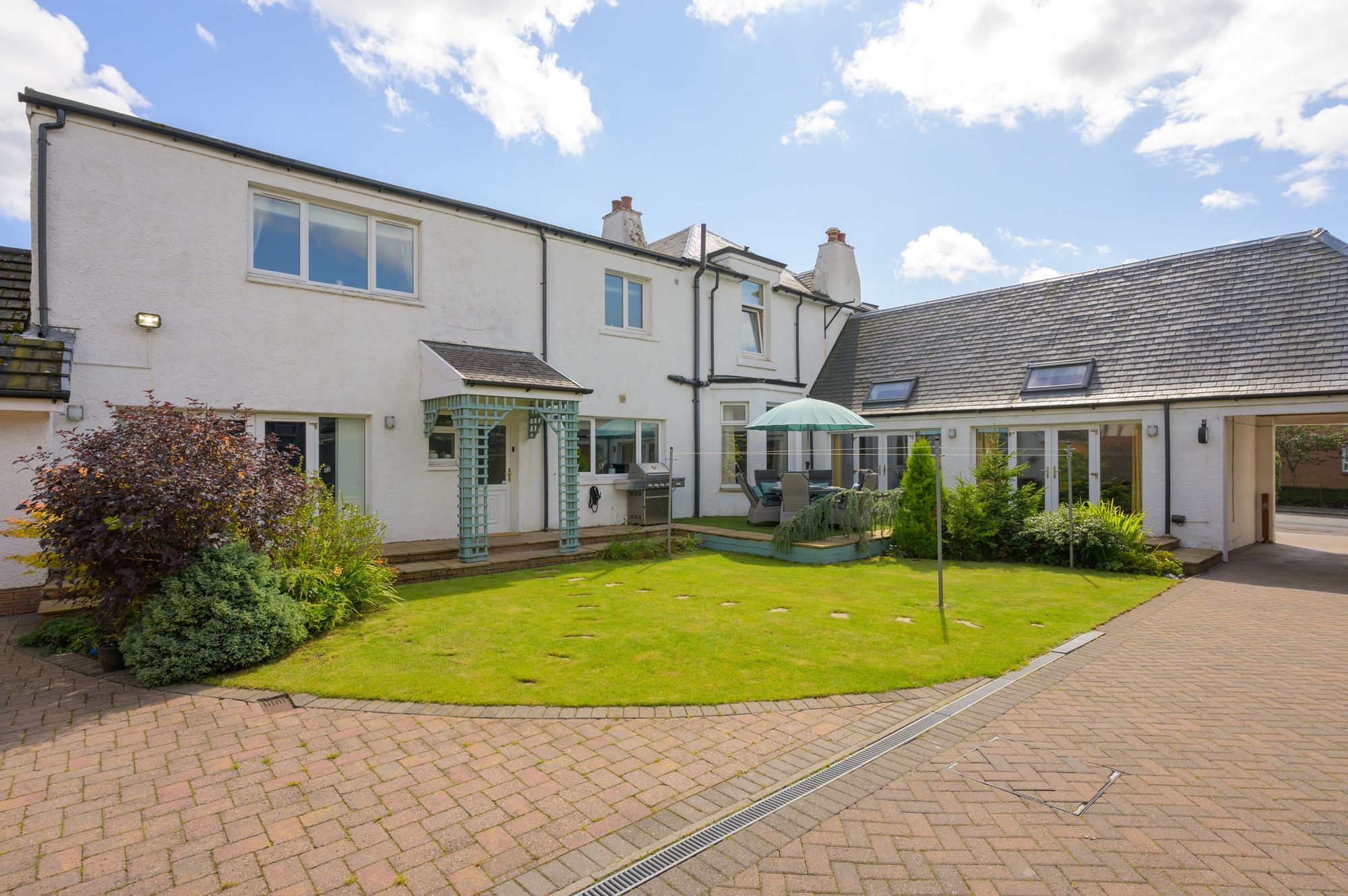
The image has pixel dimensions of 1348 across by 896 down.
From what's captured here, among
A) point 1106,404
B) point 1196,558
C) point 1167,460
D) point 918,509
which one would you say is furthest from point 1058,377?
point 918,509

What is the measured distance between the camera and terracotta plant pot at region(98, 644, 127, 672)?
586 cm

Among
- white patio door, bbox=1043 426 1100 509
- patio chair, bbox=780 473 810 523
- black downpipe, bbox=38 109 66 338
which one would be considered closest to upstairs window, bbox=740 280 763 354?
patio chair, bbox=780 473 810 523

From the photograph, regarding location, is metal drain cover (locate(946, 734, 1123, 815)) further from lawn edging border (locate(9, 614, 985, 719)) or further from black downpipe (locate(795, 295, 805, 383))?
black downpipe (locate(795, 295, 805, 383))

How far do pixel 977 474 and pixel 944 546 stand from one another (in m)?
1.57

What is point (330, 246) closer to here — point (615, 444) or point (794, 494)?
point (615, 444)

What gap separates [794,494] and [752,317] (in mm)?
6802

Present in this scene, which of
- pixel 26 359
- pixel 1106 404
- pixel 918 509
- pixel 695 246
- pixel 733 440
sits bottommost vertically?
pixel 918 509

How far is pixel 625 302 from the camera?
572 inches

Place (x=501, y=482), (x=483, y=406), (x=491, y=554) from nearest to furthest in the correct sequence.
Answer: (x=483, y=406) < (x=491, y=554) < (x=501, y=482)

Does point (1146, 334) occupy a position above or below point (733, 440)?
above

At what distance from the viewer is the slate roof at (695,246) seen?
55.3 ft

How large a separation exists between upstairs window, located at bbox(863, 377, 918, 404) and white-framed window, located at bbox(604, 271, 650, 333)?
663cm

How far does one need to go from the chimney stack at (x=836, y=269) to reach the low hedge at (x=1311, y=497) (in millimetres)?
21933

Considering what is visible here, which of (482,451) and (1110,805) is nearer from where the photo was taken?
(1110,805)
